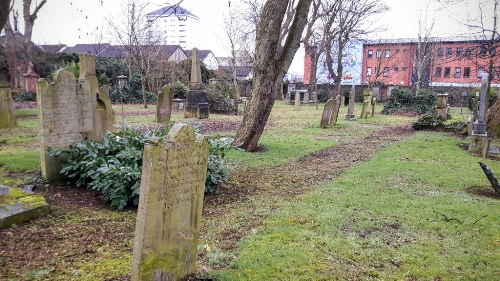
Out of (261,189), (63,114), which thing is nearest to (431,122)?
(261,189)

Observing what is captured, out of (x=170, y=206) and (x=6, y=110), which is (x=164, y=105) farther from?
(x=170, y=206)

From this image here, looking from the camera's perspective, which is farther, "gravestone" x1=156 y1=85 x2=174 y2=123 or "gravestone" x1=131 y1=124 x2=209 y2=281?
"gravestone" x1=156 y1=85 x2=174 y2=123

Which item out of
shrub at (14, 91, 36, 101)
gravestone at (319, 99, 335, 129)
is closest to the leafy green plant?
gravestone at (319, 99, 335, 129)

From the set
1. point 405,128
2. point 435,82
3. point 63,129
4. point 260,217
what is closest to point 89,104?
point 63,129

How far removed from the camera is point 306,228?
4.99m

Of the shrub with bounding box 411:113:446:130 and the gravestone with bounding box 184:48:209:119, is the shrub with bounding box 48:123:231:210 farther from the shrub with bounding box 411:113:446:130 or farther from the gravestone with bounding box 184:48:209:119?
the shrub with bounding box 411:113:446:130

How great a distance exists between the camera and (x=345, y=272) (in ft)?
12.5

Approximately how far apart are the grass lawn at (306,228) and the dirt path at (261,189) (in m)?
0.02

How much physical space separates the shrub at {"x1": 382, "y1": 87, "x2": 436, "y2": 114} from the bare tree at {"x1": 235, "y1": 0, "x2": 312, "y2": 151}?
20188mm

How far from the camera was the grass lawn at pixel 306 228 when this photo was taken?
3.84m

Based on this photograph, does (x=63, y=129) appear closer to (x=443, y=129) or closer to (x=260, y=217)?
(x=260, y=217)

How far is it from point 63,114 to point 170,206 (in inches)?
180

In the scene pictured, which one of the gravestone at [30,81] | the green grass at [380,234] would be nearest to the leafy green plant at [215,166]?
the green grass at [380,234]

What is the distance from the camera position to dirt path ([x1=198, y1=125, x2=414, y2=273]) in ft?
16.2
